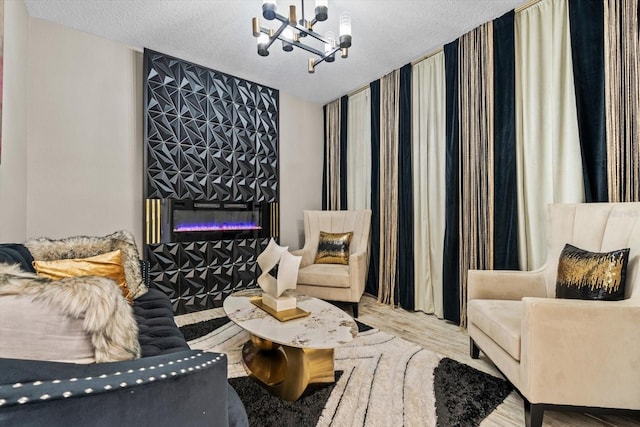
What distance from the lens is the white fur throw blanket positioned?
61 cm

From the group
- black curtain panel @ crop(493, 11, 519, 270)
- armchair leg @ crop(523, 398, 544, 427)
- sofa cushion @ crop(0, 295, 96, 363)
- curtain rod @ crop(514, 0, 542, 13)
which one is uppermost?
curtain rod @ crop(514, 0, 542, 13)

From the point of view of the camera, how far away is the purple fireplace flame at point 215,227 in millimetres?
3215

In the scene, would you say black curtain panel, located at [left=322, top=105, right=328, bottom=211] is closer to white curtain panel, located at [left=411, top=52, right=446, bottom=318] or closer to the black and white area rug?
white curtain panel, located at [left=411, top=52, right=446, bottom=318]

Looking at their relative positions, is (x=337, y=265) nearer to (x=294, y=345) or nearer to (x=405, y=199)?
(x=405, y=199)

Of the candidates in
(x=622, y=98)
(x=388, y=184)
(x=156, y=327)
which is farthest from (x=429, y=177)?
(x=156, y=327)

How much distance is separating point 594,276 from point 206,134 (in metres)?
3.38

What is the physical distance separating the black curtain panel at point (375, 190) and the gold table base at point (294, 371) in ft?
6.48

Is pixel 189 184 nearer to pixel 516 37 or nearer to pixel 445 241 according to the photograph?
pixel 445 241

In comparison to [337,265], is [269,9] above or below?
above

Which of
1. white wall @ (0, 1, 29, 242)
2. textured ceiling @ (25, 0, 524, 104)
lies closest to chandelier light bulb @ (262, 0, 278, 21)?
textured ceiling @ (25, 0, 524, 104)

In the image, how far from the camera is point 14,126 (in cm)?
205

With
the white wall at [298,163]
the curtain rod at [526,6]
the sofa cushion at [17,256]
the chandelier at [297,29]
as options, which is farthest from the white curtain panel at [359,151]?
the sofa cushion at [17,256]

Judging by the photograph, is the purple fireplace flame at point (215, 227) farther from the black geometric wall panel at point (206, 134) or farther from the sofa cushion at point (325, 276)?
the sofa cushion at point (325, 276)

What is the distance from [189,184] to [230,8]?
1671 millimetres
